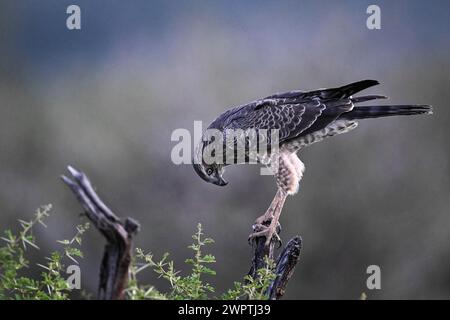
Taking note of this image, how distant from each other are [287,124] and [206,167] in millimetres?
422

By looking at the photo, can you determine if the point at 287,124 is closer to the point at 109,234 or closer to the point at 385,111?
the point at 385,111

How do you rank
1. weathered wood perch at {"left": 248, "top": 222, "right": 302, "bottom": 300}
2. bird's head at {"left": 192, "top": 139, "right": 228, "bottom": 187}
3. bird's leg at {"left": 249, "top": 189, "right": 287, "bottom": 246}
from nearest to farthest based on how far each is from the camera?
weathered wood perch at {"left": 248, "top": 222, "right": 302, "bottom": 300} → bird's leg at {"left": 249, "top": 189, "right": 287, "bottom": 246} → bird's head at {"left": 192, "top": 139, "right": 228, "bottom": 187}

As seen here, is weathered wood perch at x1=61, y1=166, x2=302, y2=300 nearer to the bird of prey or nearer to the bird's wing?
the bird of prey

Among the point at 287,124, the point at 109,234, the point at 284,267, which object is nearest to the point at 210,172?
the point at 287,124

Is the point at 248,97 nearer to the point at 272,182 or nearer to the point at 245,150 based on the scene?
the point at 272,182

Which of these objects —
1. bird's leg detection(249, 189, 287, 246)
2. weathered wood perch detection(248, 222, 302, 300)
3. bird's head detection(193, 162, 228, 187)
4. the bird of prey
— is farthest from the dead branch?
bird's head detection(193, 162, 228, 187)

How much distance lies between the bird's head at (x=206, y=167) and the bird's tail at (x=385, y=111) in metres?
0.63

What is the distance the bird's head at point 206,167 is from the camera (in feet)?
8.79

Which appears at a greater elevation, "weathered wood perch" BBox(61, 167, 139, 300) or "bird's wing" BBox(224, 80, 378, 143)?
"bird's wing" BBox(224, 80, 378, 143)

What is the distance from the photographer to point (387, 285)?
4.42 meters

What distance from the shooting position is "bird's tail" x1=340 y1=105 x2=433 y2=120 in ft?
8.29

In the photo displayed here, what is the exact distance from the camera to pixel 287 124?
2.72m

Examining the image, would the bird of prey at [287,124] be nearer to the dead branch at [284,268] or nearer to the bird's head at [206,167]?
the bird's head at [206,167]
